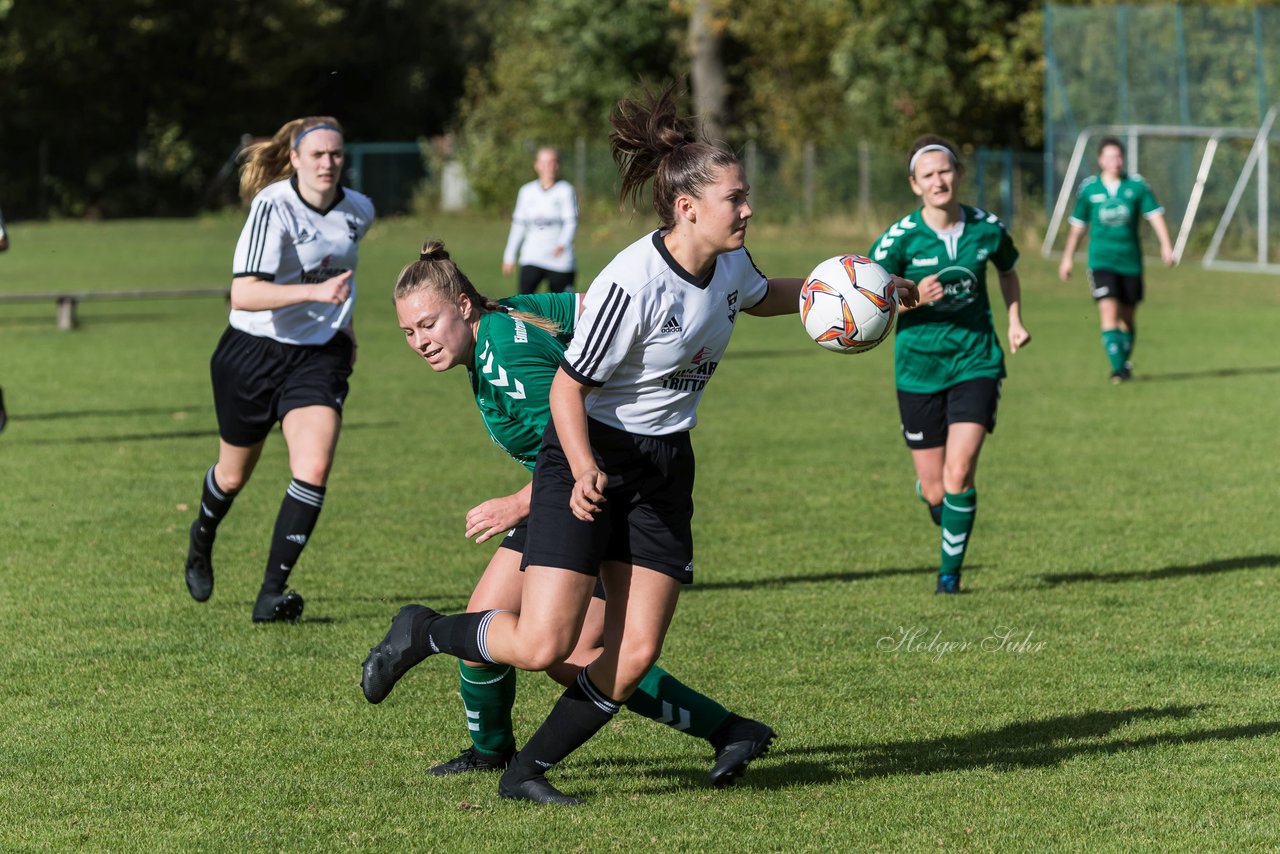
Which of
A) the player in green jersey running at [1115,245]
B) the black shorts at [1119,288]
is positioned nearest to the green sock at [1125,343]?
the player in green jersey running at [1115,245]

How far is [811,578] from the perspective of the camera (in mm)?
7746

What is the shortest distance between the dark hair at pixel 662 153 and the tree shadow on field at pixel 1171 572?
149 inches

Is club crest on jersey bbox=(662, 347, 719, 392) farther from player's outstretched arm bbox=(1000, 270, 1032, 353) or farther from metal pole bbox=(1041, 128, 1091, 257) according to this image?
metal pole bbox=(1041, 128, 1091, 257)

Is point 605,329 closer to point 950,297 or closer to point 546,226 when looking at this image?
point 950,297

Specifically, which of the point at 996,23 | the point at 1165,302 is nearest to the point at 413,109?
the point at 996,23

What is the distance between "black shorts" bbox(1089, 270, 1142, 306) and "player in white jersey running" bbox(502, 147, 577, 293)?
5120 mm

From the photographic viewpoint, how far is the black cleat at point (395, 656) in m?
4.86

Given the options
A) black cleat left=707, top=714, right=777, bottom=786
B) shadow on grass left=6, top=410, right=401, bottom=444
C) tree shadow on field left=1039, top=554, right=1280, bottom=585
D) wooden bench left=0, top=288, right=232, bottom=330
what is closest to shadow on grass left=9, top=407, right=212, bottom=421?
shadow on grass left=6, top=410, right=401, bottom=444

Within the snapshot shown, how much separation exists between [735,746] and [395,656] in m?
1.01

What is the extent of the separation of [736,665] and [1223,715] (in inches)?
67.6

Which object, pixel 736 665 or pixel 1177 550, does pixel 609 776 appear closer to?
pixel 736 665

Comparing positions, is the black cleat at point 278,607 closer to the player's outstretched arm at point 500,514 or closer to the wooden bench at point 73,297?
the player's outstretched arm at point 500,514

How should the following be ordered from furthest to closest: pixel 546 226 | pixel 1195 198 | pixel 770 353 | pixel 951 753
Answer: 1. pixel 1195 198
2. pixel 770 353
3. pixel 546 226
4. pixel 951 753

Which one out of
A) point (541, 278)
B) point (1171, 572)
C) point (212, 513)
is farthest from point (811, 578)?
point (541, 278)
